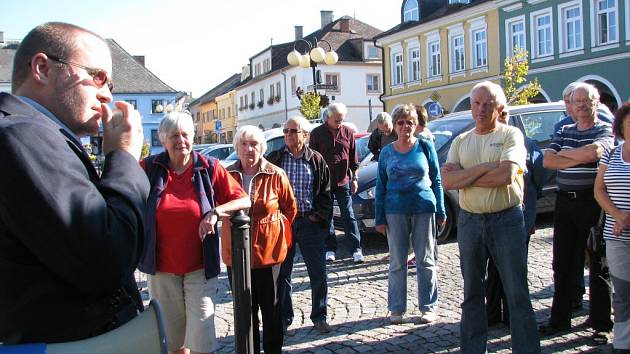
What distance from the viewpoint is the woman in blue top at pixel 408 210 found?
5.71m

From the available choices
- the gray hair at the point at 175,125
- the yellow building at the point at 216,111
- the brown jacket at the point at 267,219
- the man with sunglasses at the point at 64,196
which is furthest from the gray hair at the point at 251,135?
the yellow building at the point at 216,111

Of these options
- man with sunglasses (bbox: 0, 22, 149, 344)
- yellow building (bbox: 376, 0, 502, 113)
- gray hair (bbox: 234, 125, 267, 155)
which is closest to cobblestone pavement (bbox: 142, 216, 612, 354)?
gray hair (bbox: 234, 125, 267, 155)

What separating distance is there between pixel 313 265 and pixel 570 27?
26608 millimetres

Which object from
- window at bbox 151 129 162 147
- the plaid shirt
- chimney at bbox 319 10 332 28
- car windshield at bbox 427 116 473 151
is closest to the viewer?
the plaid shirt

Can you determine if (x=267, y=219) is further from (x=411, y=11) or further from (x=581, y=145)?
(x=411, y=11)

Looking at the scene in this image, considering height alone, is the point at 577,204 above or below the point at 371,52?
below

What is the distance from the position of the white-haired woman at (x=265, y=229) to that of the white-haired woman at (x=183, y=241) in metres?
0.46

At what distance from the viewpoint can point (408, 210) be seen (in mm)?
5840

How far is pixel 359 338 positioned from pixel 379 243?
446 centimetres

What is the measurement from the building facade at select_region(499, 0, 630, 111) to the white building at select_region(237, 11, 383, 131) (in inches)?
684

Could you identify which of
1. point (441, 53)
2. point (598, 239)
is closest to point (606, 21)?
point (441, 53)

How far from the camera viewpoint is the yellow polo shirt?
4305mm

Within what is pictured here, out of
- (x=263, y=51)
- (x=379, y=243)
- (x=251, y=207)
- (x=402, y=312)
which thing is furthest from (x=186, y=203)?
(x=263, y=51)

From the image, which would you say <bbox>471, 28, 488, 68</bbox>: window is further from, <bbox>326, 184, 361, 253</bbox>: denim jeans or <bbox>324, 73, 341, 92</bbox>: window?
<bbox>326, 184, 361, 253</bbox>: denim jeans
